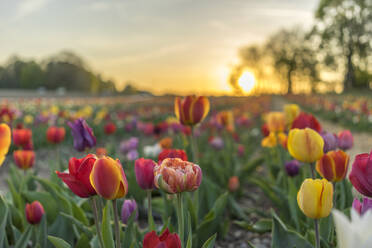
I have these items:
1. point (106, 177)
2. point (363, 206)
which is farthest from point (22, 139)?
point (363, 206)

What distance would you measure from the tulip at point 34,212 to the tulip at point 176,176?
2.58 ft

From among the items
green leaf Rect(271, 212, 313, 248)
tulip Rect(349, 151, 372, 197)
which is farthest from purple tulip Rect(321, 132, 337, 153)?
tulip Rect(349, 151, 372, 197)

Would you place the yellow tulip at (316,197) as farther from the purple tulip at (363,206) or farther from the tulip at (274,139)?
the tulip at (274,139)

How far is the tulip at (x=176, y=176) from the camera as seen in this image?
962mm

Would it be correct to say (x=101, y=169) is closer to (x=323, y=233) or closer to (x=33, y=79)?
(x=323, y=233)

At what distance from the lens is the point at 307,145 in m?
1.24

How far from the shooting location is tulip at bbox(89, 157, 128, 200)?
0.87 m

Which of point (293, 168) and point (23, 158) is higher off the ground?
point (23, 158)

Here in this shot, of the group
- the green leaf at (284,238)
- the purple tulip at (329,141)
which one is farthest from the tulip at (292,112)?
the green leaf at (284,238)

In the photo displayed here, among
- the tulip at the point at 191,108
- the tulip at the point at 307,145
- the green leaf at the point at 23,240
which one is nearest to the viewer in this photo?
the tulip at the point at 307,145

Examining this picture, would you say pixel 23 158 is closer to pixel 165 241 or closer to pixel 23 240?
pixel 23 240

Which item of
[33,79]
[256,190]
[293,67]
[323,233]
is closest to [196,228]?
[323,233]

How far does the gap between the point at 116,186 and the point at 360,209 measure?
25.3 inches

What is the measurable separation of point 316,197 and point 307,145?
368 millimetres
